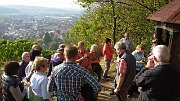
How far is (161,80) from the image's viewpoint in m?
4.49

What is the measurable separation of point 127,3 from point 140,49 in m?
9.93

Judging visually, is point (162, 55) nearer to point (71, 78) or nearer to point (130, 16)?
point (71, 78)

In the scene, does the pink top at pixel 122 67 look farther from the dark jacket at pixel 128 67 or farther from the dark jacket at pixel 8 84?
the dark jacket at pixel 8 84

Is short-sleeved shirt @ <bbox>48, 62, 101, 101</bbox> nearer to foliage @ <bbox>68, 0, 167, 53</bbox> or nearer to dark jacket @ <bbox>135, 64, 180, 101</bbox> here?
dark jacket @ <bbox>135, 64, 180, 101</bbox>

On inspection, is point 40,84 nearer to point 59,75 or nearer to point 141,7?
point 59,75

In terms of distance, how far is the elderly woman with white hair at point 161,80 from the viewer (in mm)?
4492

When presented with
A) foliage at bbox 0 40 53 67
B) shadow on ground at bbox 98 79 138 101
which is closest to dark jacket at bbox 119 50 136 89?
shadow on ground at bbox 98 79 138 101

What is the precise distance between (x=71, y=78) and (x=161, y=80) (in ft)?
4.28

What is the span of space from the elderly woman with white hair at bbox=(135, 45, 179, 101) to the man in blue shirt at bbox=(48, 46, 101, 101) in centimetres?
74

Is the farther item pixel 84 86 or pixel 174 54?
pixel 174 54

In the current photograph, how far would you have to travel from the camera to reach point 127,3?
1906cm

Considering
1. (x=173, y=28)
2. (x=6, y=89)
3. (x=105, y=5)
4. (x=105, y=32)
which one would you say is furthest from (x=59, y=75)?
(x=105, y=32)

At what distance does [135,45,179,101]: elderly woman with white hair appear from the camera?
4492mm

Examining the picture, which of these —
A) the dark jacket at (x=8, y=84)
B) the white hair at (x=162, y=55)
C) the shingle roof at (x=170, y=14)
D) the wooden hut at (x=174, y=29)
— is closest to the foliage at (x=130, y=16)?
the shingle roof at (x=170, y=14)
